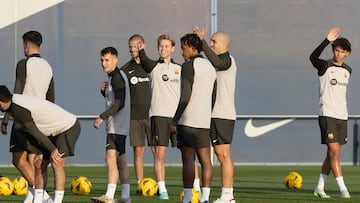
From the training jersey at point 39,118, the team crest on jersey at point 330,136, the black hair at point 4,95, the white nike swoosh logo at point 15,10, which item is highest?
the white nike swoosh logo at point 15,10

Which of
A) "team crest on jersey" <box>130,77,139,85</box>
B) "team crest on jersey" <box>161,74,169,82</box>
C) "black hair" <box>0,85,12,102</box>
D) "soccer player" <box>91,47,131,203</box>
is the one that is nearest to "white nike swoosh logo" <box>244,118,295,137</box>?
"team crest on jersey" <box>130,77,139,85</box>

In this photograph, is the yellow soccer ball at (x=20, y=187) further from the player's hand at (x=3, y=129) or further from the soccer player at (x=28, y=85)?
the player's hand at (x=3, y=129)

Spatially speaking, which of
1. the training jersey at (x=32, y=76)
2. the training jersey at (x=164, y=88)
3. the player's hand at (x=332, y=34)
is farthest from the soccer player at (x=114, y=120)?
the player's hand at (x=332, y=34)

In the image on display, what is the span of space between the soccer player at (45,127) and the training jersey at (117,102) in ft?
3.53

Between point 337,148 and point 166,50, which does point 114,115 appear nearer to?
point 166,50

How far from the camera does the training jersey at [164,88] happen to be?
54.1 feet

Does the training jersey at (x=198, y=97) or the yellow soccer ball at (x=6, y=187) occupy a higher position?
the training jersey at (x=198, y=97)

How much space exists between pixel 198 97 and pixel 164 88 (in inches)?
116

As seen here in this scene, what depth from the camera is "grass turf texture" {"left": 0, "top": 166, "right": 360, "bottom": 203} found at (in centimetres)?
1572

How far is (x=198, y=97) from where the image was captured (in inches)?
539

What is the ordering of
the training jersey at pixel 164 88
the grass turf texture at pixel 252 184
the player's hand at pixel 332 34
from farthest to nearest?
the training jersey at pixel 164 88 → the grass turf texture at pixel 252 184 → the player's hand at pixel 332 34

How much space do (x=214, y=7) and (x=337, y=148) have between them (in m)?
10.1

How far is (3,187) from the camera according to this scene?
1636cm

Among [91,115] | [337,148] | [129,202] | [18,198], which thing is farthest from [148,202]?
[91,115]
